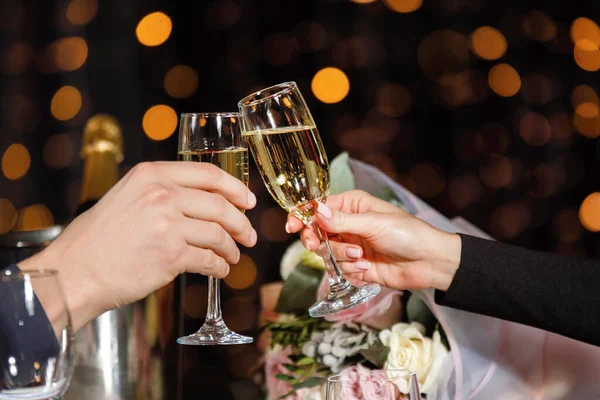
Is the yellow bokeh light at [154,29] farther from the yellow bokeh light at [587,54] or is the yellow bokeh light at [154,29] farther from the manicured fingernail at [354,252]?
the manicured fingernail at [354,252]

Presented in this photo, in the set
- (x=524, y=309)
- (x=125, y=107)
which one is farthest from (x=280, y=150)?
(x=125, y=107)

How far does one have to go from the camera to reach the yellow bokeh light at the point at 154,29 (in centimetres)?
275

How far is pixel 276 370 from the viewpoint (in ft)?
3.58

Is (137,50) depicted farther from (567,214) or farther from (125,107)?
(567,214)

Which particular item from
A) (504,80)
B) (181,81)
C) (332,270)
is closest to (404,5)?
(504,80)

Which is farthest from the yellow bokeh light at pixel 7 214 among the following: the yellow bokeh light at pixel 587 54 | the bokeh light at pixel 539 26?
the yellow bokeh light at pixel 587 54

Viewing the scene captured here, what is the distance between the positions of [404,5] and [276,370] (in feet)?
Answer: 6.59

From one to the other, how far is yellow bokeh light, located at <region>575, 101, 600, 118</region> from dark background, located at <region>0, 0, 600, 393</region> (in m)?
0.02

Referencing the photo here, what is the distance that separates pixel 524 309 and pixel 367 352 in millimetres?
253

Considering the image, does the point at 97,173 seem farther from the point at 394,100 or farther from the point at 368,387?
the point at 394,100

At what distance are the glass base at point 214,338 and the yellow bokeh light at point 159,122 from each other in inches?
73.5

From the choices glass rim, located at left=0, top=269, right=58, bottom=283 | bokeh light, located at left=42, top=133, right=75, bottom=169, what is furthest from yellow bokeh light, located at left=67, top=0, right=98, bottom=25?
glass rim, located at left=0, top=269, right=58, bottom=283

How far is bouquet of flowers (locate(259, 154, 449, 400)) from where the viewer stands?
3.29 ft

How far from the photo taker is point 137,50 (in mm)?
2754
